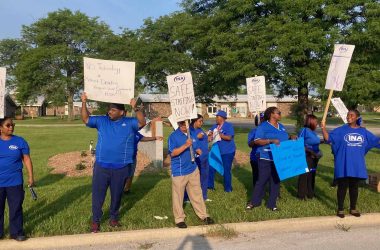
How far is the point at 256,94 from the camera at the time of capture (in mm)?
9055

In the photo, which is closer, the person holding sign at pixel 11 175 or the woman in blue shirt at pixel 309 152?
the person holding sign at pixel 11 175

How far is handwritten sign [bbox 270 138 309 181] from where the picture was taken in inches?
279

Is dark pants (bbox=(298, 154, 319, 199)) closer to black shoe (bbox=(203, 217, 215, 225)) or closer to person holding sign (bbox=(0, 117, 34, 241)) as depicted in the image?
black shoe (bbox=(203, 217, 215, 225))

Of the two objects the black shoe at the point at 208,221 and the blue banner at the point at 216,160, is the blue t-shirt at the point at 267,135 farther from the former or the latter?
the blue banner at the point at 216,160

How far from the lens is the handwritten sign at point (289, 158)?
279 inches

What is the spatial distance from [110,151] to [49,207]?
2.26 m

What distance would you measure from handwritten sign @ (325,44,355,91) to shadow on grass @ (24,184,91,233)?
492cm

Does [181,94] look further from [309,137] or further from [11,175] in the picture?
[309,137]

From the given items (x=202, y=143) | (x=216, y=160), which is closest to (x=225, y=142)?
(x=216, y=160)

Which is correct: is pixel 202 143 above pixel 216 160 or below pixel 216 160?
above

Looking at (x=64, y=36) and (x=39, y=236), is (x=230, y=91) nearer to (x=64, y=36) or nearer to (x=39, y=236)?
(x=39, y=236)

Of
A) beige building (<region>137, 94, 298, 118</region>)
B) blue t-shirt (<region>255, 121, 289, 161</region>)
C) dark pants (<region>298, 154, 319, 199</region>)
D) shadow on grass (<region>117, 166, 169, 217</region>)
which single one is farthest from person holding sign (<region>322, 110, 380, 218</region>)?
beige building (<region>137, 94, 298, 118</region>)

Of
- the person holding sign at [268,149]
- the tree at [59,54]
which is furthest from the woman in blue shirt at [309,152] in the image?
the tree at [59,54]

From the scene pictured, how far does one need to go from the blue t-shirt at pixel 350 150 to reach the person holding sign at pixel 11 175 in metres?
4.47
